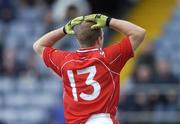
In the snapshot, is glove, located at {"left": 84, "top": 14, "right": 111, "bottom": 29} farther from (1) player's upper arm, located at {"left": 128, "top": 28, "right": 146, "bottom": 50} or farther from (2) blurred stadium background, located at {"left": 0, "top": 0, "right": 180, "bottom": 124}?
(2) blurred stadium background, located at {"left": 0, "top": 0, "right": 180, "bottom": 124}

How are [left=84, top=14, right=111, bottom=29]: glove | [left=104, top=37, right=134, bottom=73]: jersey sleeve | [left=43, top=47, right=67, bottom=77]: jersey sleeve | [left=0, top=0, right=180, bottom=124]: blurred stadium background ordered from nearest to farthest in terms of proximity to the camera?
[left=84, top=14, right=111, bottom=29]: glove
[left=104, top=37, right=134, bottom=73]: jersey sleeve
[left=43, top=47, right=67, bottom=77]: jersey sleeve
[left=0, top=0, right=180, bottom=124]: blurred stadium background

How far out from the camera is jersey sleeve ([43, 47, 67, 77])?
795 cm

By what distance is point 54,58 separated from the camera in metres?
8.03

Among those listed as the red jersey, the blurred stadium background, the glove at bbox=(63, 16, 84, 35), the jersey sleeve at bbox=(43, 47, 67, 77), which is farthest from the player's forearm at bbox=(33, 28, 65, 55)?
the blurred stadium background

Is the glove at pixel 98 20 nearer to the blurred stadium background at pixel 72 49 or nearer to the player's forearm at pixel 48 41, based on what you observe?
the player's forearm at pixel 48 41

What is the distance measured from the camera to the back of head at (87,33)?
7.65m

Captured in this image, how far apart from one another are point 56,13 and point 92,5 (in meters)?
2.11

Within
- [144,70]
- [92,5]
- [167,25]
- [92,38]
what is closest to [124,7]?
[92,5]

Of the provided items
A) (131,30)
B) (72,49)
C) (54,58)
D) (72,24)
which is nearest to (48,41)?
(54,58)

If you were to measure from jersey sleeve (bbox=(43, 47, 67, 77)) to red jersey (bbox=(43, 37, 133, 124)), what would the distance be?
0.16 metres

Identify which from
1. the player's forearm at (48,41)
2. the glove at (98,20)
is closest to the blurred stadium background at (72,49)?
the player's forearm at (48,41)

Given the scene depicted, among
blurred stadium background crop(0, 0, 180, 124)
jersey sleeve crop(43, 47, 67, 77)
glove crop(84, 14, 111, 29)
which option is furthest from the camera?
blurred stadium background crop(0, 0, 180, 124)

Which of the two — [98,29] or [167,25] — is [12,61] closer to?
[167,25]

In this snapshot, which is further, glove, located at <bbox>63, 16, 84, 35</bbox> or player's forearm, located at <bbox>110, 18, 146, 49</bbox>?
player's forearm, located at <bbox>110, 18, 146, 49</bbox>
